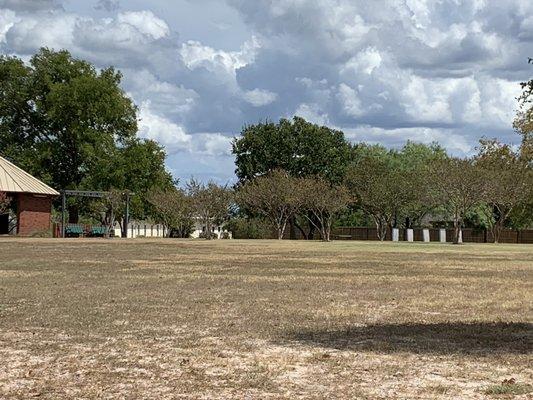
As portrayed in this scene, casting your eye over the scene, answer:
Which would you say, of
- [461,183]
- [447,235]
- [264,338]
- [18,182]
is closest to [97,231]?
[18,182]

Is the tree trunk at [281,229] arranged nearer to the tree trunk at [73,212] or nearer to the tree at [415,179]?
the tree at [415,179]

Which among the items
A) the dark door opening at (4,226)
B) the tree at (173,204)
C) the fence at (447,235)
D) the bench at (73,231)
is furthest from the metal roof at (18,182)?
the fence at (447,235)

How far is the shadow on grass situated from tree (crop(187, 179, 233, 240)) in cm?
6191

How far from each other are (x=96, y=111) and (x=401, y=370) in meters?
66.6

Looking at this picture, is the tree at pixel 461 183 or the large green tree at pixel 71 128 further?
the large green tree at pixel 71 128

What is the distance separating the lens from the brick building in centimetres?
6300

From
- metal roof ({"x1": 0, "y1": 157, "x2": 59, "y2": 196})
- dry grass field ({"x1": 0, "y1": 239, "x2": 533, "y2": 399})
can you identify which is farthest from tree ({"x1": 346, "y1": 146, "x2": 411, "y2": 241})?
dry grass field ({"x1": 0, "y1": 239, "x2": 533, "y2": 399})

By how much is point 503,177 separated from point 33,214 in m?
40.3

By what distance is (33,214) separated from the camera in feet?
215

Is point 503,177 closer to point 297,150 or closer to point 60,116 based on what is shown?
point 297,150

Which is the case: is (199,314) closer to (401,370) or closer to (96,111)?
(401,370)

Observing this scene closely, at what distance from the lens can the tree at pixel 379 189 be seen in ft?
252

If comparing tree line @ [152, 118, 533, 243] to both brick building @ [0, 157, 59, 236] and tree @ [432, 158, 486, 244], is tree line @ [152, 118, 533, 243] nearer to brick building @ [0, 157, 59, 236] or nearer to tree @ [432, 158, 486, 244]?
tree @ [432, 158, 486, 244]

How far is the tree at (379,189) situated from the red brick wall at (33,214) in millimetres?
29482
